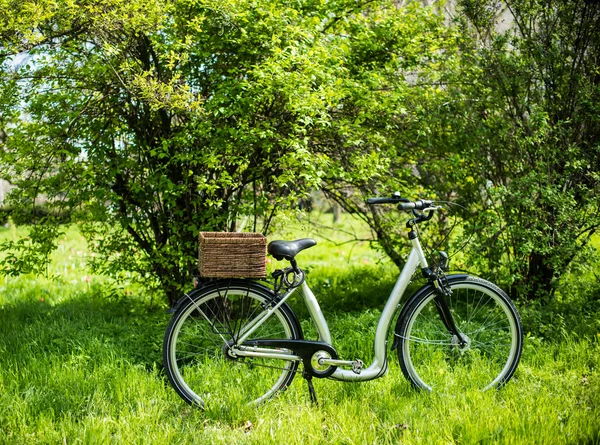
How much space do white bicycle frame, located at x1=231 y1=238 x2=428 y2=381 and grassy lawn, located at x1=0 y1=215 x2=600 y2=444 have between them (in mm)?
121

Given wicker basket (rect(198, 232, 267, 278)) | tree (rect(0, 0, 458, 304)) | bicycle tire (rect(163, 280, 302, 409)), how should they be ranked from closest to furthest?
wicker basket (rect(198, 232, 267, 278)) < bicycle tire (rect(163, 280, 302, 409)) < tree (rect(0, 0, 458, 304))

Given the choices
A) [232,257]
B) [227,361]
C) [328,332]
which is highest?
[232,257]

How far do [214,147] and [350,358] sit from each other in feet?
5.59

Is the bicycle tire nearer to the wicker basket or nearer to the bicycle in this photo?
the bicycle

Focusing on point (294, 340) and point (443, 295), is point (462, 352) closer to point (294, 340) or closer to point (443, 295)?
point (443, 295)

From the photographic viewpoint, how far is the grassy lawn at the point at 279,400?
3.18m

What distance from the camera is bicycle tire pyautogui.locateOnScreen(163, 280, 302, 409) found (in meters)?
3.50

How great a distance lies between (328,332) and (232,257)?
27.3 inches

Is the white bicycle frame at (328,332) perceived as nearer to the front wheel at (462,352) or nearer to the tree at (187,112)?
the front wheel at (462,352)

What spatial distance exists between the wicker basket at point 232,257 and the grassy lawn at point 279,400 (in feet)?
2.45

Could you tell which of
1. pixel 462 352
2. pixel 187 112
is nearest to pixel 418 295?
pixel 462 352

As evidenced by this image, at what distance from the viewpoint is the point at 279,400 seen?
3572 millimetres

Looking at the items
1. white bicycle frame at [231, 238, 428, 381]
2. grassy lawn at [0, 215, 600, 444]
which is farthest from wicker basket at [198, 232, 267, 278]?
grassy lawn at [0, 215, 600, 444]

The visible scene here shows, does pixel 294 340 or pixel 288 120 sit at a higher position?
pixel 288 120
